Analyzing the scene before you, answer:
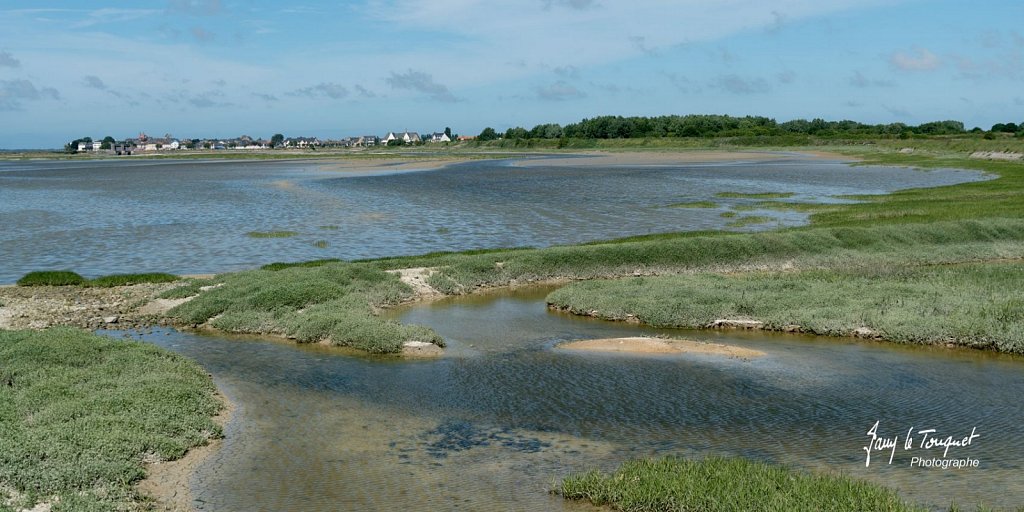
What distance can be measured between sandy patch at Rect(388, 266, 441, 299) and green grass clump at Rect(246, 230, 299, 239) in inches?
575

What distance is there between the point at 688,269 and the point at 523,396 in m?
15.5

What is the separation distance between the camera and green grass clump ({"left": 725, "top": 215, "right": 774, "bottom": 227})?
43.4 m

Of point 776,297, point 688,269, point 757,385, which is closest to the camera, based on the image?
point 757,385

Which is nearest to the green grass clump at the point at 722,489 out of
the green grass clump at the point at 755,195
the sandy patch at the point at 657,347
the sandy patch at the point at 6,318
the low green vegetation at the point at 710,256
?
the sandy patch at the point at 657,347

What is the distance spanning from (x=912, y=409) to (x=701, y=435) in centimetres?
446

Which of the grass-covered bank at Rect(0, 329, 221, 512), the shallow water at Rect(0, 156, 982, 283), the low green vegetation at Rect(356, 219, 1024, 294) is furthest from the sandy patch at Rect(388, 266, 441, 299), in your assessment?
the grass-covered bank at Rect(0, 329, 221, 512)

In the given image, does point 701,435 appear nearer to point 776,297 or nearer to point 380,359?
point 380,359

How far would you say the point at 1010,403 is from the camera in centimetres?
1584

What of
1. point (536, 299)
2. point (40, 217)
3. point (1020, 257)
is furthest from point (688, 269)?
point (40, 217)

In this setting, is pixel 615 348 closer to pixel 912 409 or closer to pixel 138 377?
pixel 912 409

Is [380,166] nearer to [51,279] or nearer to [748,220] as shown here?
[748,220]

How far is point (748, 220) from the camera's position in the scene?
148 ft

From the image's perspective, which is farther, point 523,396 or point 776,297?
point 776,297

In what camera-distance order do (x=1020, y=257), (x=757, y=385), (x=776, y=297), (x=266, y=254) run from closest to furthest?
(x=757, y=385) < (x=776, y=297) < (x=1020, y=257) < (x=266, y=254)
